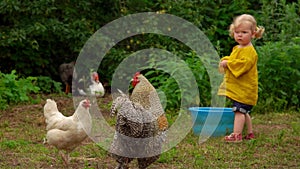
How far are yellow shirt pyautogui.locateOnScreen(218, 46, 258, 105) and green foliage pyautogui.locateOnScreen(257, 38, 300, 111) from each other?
2.11 m

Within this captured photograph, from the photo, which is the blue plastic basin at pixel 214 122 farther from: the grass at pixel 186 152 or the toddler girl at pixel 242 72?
the toddler girl at pixel 242 72

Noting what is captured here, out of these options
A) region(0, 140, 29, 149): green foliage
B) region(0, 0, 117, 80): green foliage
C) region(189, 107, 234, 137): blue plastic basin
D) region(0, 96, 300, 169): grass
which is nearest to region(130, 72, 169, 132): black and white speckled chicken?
region(0, 96, 300, 169): grass

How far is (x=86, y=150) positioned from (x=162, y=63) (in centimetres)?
305

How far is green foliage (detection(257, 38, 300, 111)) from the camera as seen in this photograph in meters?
9.74

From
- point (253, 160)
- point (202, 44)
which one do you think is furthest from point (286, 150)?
point (202, 44)

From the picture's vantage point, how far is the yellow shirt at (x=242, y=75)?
744cm

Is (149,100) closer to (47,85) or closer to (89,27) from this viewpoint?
(47,85)

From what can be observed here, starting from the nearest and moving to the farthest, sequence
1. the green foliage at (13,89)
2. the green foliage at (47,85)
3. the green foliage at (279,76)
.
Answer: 1. the green foliage at (279,76)
2. the green foliage at (13,89)
3. the green foliage at (47,85)

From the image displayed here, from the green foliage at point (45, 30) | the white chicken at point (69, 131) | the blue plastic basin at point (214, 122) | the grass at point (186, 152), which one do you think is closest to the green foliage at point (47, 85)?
the green foliage at point (45, 30)

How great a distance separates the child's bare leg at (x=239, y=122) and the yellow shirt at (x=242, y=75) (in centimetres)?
16

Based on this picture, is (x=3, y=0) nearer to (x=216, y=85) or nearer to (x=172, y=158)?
(x=216, y=85)

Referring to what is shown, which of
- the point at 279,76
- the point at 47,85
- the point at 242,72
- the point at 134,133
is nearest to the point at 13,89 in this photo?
the point at 47,85

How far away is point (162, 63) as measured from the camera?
9719 millimetres

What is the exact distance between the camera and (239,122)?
7.53 meters
